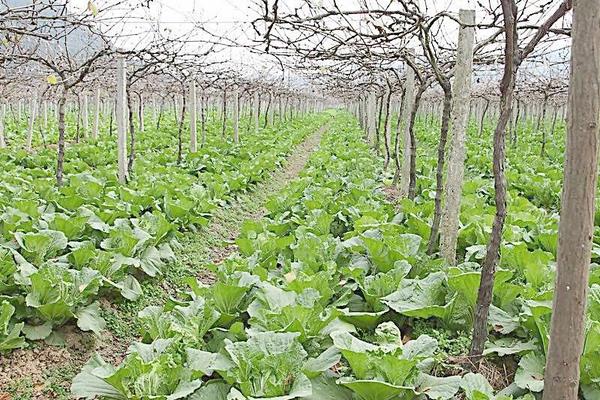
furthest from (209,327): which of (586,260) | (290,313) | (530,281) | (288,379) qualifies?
(586,260)

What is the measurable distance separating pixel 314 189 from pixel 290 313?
16.5ft

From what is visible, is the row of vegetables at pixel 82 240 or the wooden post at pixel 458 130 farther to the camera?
the wooden post at pixel 458 130

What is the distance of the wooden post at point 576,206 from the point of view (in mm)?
1919

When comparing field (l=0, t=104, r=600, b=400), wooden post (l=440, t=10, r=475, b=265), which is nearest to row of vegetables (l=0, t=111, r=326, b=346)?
field (l=0, t=104, r=600, b=400)

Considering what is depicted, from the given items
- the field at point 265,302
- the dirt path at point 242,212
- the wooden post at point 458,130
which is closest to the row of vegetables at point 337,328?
the field at point 265,302

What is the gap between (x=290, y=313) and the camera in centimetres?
375

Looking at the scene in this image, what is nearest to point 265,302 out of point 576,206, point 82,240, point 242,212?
point 576,206

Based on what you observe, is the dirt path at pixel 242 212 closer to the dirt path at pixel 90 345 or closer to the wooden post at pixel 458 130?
the dirt path at pixel 90 345

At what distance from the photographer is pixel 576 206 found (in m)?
2.00

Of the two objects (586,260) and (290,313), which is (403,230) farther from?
(586,260)

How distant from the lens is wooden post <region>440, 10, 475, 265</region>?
5.24m

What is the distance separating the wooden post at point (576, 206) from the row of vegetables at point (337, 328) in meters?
0.75

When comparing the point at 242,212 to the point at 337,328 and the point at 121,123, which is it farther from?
the point at 337,328

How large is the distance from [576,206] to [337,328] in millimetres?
2149
